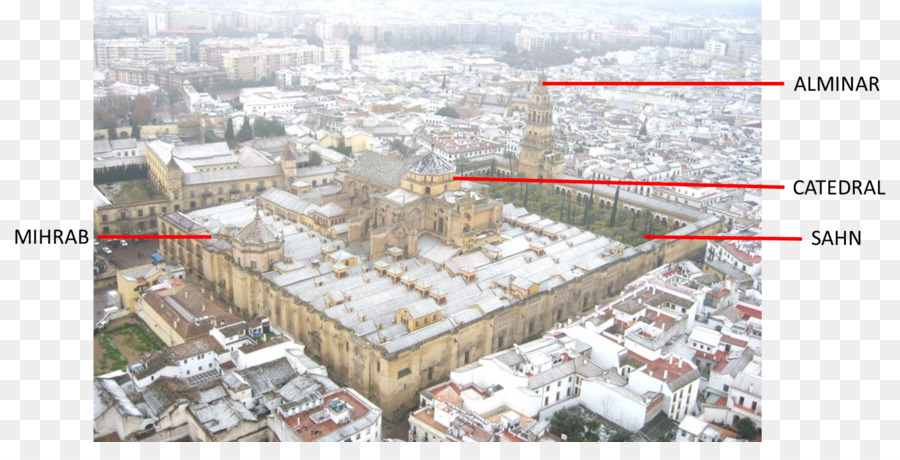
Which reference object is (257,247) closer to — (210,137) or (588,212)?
(588,212)

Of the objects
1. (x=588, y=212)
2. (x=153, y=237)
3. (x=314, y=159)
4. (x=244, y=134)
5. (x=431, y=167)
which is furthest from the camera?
(x=244, y=134)

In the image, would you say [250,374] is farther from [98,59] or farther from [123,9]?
[123,9]

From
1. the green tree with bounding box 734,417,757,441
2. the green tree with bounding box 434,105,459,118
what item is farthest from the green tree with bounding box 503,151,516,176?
the green tree with bounding box 734,417,757,441

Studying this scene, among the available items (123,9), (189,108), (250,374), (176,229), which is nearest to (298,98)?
(189,108)

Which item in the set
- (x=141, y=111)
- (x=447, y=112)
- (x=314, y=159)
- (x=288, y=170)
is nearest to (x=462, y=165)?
(x=314, y=159)

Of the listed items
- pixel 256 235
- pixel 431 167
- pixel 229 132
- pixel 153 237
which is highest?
pixel 229 132

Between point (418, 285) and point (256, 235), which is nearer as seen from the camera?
point (418, 285)

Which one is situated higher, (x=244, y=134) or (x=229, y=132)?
(x=229, y=132)
